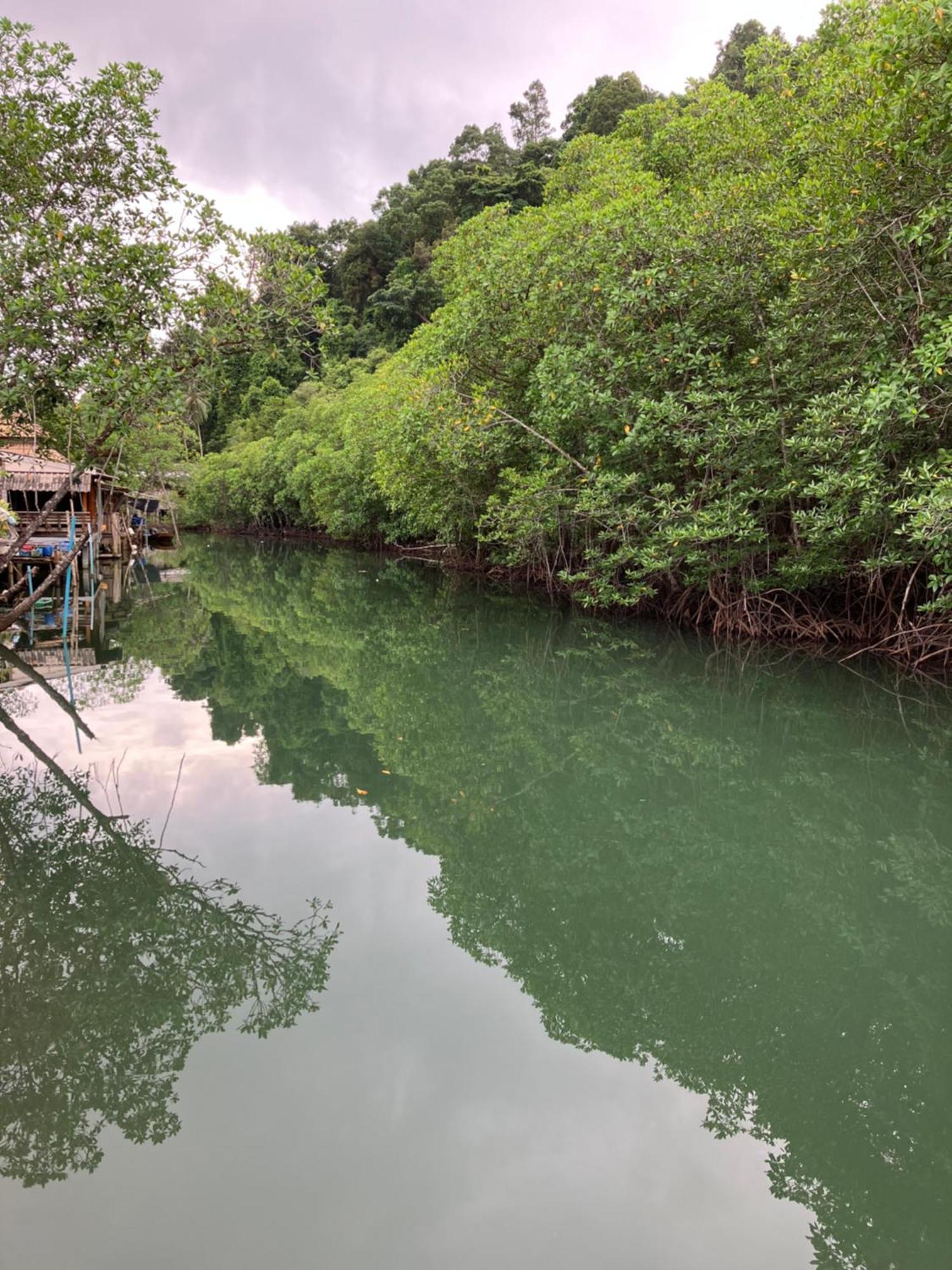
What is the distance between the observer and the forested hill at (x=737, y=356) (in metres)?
6.82

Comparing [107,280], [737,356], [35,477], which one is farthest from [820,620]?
[35,477]

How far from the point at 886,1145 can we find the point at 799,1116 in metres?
0.25

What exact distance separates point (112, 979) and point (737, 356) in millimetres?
9222

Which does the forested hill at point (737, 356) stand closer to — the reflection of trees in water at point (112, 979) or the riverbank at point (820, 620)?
the riverbank at point (820, 620)

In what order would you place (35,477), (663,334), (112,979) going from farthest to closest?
(35,477) → (663,334) → (112,979)

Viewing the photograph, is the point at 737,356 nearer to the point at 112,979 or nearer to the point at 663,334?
the point at 663,334

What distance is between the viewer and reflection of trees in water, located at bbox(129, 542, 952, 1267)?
2.54m

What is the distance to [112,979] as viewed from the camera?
319 cm

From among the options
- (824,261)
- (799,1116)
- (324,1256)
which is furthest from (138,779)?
(824,261)

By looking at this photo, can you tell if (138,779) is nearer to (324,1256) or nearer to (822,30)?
(324,1256)

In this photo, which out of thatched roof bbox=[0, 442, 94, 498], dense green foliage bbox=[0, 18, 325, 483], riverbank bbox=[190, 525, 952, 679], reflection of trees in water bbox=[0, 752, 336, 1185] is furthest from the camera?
thatched roof bbox=[0, 442, 94, 498]

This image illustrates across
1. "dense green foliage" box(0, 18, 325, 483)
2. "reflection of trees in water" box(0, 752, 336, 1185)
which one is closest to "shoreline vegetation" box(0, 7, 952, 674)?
"dense green foliage" box(0, 18, 325, 483)

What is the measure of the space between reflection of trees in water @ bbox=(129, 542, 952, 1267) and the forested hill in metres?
1.59

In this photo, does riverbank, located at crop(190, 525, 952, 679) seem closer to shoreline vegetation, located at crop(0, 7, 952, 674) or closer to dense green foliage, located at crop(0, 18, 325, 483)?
shoreline vegetation, located at crop(0, 7, 952, 674)
